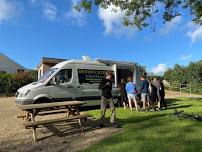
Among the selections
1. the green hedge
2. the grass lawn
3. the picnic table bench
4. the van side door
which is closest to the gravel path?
the picnic table bench

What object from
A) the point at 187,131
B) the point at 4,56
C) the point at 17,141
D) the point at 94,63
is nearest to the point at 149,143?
the point at 187,131

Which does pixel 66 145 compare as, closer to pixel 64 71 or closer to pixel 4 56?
pixel 64 71

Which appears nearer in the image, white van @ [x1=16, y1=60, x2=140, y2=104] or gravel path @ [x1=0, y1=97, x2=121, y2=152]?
gravel path @ [x1=0, y1=97, x2=121, y2=152]

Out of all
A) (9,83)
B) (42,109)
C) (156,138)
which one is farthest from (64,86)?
(9,83)

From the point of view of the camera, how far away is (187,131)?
9.73 m

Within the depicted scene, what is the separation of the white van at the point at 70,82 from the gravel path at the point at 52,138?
3.86 meters

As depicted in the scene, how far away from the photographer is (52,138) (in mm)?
9406

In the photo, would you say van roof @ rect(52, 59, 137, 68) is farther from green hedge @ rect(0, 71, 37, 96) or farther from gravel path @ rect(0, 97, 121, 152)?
green hedge @ rect(0, 71, 37, 96)

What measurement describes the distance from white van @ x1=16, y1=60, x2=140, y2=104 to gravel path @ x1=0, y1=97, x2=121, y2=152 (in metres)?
3.86

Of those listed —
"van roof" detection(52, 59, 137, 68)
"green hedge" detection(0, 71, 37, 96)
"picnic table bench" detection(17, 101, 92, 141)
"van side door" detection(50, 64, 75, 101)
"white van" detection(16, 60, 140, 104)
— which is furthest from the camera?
"green hedge" detection(0, 71, 37, 96)

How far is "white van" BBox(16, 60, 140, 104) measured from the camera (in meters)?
15.5

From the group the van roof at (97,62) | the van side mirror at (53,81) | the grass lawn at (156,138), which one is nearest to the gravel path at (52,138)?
the grass lawn at (156,138)

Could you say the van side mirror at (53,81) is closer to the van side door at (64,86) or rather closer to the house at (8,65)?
the van side door at (64,86)

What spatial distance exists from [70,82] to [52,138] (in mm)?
7462
